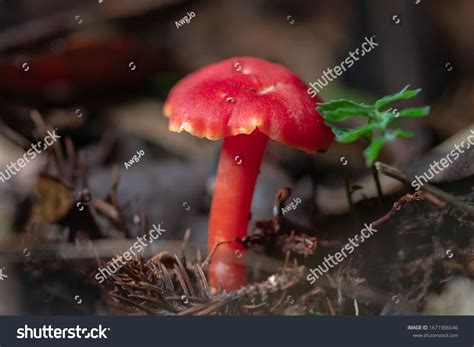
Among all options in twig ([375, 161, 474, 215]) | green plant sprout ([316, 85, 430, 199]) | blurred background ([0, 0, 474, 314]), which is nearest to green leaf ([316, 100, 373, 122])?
green plant sprout ([316, 85, 430, 199])

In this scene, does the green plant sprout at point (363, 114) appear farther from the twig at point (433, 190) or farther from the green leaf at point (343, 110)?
the twig at point (433, 190)

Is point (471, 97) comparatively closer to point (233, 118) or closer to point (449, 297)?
point (449, 297)

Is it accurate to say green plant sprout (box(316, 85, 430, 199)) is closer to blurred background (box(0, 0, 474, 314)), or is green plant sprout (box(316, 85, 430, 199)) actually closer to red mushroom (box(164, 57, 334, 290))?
red mushroom (box(164, 57, 334, 290))

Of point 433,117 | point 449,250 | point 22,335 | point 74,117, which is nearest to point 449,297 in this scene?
point 449,250

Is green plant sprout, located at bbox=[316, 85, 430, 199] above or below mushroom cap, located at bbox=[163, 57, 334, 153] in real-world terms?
below

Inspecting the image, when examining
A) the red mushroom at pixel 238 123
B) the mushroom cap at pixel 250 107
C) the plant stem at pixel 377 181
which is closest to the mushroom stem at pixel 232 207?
the red mushroom at pixel 238 123

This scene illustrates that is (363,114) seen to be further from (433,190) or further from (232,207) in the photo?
(232,207)

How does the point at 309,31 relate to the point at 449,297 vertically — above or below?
above
